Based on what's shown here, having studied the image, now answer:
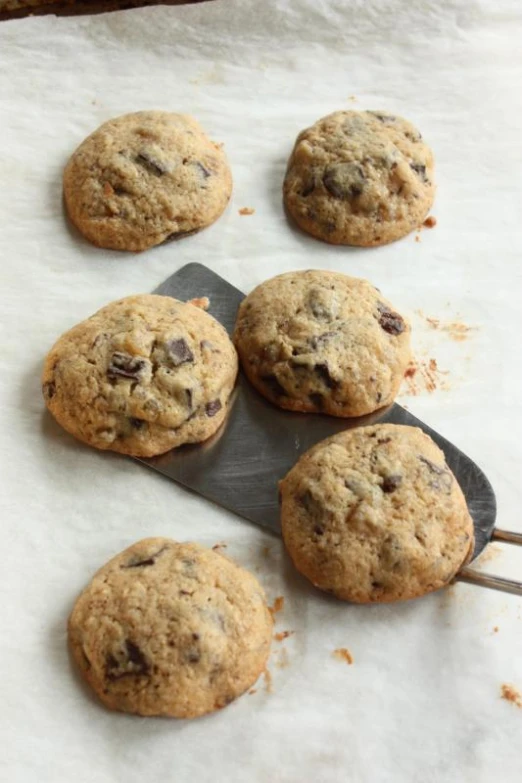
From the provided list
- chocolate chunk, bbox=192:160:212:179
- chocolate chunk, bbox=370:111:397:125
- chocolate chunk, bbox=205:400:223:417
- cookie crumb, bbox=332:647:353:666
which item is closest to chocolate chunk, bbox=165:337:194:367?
chocolate chunk, bbox=205:400:223:417

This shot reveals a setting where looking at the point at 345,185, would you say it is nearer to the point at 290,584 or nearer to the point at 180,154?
the point at 180,154

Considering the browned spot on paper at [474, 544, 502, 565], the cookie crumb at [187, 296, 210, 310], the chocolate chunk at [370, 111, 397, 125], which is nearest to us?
the browned spot on paper at [474, 544, 502, 565]

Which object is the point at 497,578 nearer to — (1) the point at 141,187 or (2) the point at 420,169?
(2) the point at 420,169

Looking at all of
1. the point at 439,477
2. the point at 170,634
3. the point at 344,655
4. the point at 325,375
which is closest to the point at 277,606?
the point at 344,655

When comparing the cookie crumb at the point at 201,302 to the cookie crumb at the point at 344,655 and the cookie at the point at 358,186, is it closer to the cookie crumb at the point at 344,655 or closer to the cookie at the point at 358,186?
the cookie at the point at 358,186

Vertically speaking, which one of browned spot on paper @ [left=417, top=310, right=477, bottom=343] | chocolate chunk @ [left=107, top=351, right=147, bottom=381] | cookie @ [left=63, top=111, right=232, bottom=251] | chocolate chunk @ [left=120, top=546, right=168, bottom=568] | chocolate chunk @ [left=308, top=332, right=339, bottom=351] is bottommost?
chocolate chunk @ [left=120, top=546, right=168, bottom=568]

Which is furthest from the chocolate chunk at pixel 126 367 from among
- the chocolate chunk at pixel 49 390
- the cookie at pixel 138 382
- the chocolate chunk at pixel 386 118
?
the chocolate chunk at pixel 386 118

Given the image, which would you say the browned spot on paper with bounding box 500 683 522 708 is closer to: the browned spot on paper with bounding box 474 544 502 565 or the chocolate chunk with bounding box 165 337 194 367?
the browned spot on paper with bounding box 474 544 502 565

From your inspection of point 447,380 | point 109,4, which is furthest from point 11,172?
point 447,380
